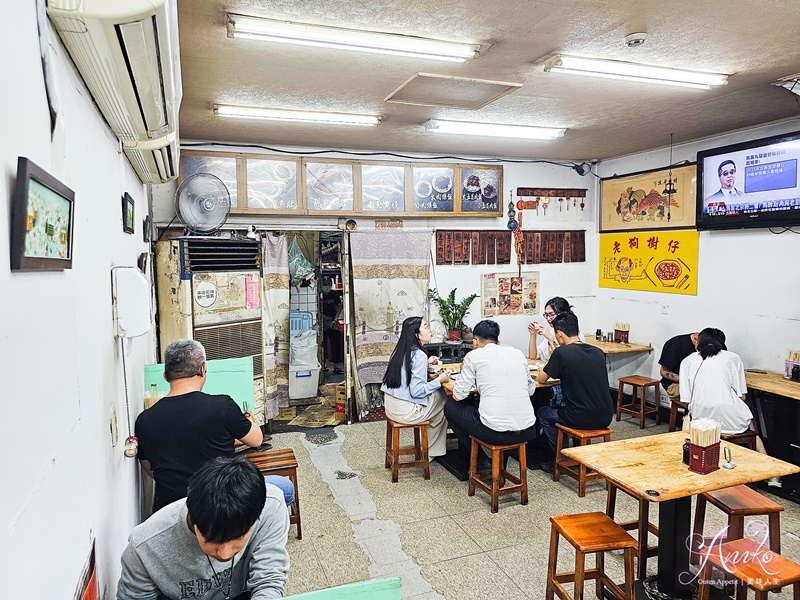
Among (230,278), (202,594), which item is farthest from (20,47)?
(230,278)

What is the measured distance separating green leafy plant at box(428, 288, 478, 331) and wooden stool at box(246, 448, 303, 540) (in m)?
3.19

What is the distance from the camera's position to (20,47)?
1.02 m

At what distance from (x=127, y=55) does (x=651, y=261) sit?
627 cm

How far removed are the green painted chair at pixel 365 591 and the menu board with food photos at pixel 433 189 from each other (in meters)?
5.17

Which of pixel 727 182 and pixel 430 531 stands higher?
pixel 727 182

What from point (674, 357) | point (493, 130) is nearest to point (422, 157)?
point (493, 130)

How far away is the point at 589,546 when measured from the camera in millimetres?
2498

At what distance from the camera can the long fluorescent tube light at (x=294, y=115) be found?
13.8 feet

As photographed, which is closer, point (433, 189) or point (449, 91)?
point (449, 91)

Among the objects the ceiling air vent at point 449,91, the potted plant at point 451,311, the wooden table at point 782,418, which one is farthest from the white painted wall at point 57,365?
the wooden table at point 782,418

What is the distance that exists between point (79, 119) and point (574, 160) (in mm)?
6393

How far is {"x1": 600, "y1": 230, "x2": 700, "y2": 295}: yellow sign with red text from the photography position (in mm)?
5875

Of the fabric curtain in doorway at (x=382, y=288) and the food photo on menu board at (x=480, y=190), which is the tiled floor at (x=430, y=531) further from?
the food photo on menu board at (x=480, y=190)

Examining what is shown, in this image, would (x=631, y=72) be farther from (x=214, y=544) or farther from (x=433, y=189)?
(x=214, y=544)
